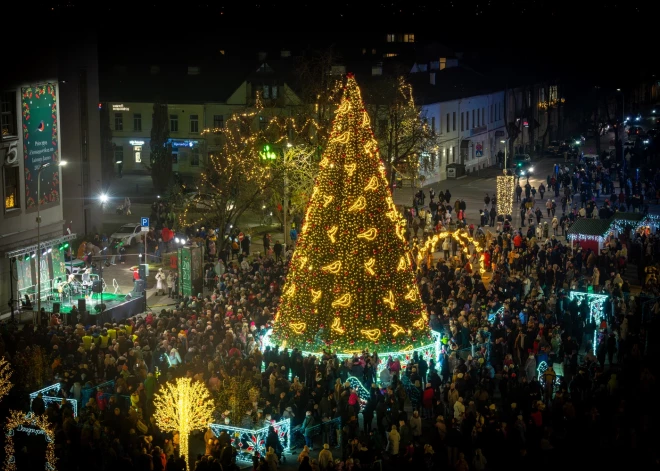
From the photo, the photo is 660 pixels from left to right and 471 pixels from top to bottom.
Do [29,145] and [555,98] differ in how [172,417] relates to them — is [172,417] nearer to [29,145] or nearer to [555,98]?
[29,145]

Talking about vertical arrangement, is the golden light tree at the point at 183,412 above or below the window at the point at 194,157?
below

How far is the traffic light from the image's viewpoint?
45.5 meters

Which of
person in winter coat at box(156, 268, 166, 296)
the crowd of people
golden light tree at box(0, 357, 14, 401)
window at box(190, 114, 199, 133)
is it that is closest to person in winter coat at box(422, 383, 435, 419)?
the crowd of people

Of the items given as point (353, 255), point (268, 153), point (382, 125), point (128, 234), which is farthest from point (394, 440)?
point (382, 125)

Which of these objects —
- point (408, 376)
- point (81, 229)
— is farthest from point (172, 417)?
point (81, 229)

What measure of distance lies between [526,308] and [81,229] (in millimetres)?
25190

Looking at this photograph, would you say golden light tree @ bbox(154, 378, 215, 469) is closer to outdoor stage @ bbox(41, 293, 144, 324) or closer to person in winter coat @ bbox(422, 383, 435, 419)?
person in winter coat @ bbox(422, 383, 435, 419)

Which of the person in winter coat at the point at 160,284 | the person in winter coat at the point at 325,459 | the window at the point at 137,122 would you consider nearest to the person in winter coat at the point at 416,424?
the person in winter coat at the point at 325,459

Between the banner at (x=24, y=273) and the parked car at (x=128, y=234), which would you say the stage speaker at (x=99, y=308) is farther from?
the parked car at (x=128, y=234)

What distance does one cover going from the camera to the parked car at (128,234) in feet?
156

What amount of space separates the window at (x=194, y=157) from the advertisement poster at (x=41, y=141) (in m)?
32.2

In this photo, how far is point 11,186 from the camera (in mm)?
37656

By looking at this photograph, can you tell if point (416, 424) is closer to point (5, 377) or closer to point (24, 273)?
point (5, 377)

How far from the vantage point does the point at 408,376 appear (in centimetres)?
2528
